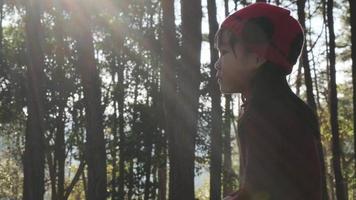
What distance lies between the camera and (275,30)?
58.7 inches

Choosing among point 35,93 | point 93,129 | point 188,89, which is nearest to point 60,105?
point 35,93

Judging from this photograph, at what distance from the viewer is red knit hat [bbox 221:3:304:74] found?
1.49 m

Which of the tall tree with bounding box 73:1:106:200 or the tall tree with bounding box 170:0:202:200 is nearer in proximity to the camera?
the tall tree with bounding box 170:0:202:200

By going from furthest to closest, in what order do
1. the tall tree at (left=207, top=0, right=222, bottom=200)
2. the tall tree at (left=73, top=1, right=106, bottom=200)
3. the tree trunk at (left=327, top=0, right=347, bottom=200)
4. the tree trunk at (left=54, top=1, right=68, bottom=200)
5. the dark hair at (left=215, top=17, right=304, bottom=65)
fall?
the tree trunk at (left=54, top=1, right=68, bottom=200)
the tall tree at (left=207, top=0, right=222, bottom=200)
the tree trunk at (left=327, top=0, right=347, bottom=200)
the tall tree at (left=73, top=1, right=106, bottom=200)
the dark hair at (left=215, top=17, right=304, bottom=65)

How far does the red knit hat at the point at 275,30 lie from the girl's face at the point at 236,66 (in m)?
0.03

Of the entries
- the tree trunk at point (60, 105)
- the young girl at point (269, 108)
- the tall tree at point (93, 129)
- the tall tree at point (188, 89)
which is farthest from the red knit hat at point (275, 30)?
the tree trunk at point (60, 105)

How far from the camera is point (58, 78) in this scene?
27.1 meters

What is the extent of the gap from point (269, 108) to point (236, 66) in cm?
21

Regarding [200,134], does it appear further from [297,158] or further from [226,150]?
[297,158]

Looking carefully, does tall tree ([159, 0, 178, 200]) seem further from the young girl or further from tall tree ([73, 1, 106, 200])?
the young girl

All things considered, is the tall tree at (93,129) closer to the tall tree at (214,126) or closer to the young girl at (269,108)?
the tall tree at (214,126)

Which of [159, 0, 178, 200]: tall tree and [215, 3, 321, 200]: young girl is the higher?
[159, 0, 178, 200]: tall tree

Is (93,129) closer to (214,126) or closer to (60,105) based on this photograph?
(214,126)

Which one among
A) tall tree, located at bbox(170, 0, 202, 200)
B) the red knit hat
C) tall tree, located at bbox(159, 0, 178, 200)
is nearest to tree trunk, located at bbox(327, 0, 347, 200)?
tall tree, located at bbox(159, 0, 178, 200)
